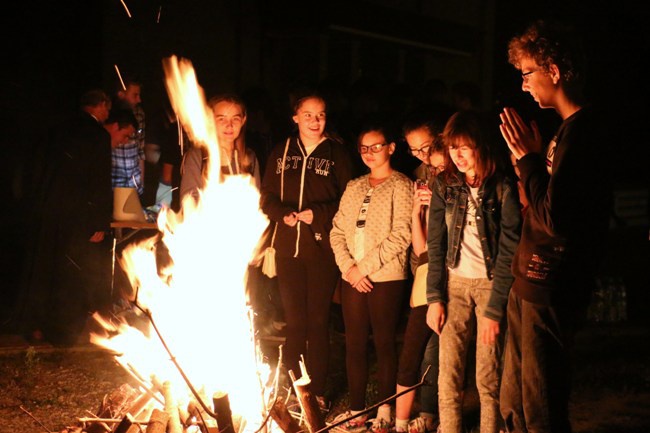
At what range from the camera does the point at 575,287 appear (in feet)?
13.5

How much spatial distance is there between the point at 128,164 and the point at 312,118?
315 cm

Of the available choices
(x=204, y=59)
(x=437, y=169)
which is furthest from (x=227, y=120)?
(x=204, y=59)

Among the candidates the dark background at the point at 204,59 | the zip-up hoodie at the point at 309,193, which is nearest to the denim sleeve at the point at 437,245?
the zip-up hoodie at the point at 309,193

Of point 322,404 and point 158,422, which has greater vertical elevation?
point 158,422

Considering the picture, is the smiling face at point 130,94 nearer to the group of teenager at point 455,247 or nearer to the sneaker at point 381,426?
the group of teenager at point 455,247

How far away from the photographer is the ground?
591 centimetres

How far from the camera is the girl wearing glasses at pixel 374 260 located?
5.60 m

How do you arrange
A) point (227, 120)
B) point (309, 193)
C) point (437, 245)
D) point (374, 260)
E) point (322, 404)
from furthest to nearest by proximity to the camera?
point (227, 120)
point (309, 193)
point (322, 404)
point (374, 260)
point (437, 245)

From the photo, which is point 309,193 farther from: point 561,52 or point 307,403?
point 561,52

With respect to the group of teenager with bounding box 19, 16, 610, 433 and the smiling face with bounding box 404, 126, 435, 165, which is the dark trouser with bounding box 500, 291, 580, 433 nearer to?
the group of teenager with bounding box 19, 16, 610, 433

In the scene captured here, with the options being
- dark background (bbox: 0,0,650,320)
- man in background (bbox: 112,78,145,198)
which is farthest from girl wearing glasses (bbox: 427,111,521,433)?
man in background (bbox: 112,78,145,198)

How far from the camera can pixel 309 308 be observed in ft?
19.9

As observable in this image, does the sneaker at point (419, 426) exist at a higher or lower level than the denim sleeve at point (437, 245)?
lower

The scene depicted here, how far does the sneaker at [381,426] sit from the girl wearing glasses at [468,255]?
675 mm
